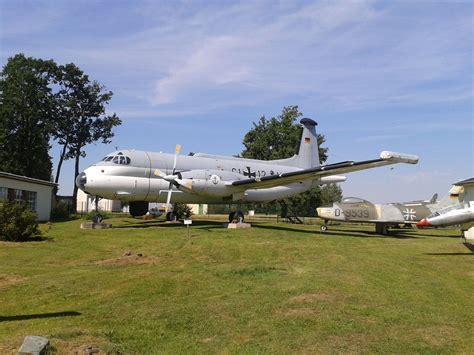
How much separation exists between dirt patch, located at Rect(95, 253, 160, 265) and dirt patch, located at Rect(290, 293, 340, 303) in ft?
20.7

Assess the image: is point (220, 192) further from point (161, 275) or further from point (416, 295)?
point (416, 295)

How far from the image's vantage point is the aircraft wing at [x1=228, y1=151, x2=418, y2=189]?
2280 cm

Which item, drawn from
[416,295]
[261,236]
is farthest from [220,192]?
[416,295]

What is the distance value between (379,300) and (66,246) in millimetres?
13294

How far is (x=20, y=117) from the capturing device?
5581 cm

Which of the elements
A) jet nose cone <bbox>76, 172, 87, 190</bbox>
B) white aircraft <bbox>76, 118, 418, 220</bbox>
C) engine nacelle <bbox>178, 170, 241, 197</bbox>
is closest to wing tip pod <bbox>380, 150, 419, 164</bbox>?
white aircraft <bbox>76, 118, 418, 220</bbox>

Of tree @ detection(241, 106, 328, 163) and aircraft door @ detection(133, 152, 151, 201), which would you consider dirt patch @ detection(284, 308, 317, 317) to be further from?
tree @ detection(241, 106, 328, 163)

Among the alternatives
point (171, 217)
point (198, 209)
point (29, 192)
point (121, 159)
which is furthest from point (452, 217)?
point (198, 209)

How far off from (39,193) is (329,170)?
25.9 metres

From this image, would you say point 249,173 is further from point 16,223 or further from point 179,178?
point 16,223

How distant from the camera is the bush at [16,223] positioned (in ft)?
64.3

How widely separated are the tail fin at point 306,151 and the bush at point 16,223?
2135 cm

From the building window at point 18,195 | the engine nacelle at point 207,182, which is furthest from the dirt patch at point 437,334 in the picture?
the building window at point 18,195

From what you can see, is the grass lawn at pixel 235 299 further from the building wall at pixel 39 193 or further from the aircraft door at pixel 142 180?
the building wall at pixel 39 193
